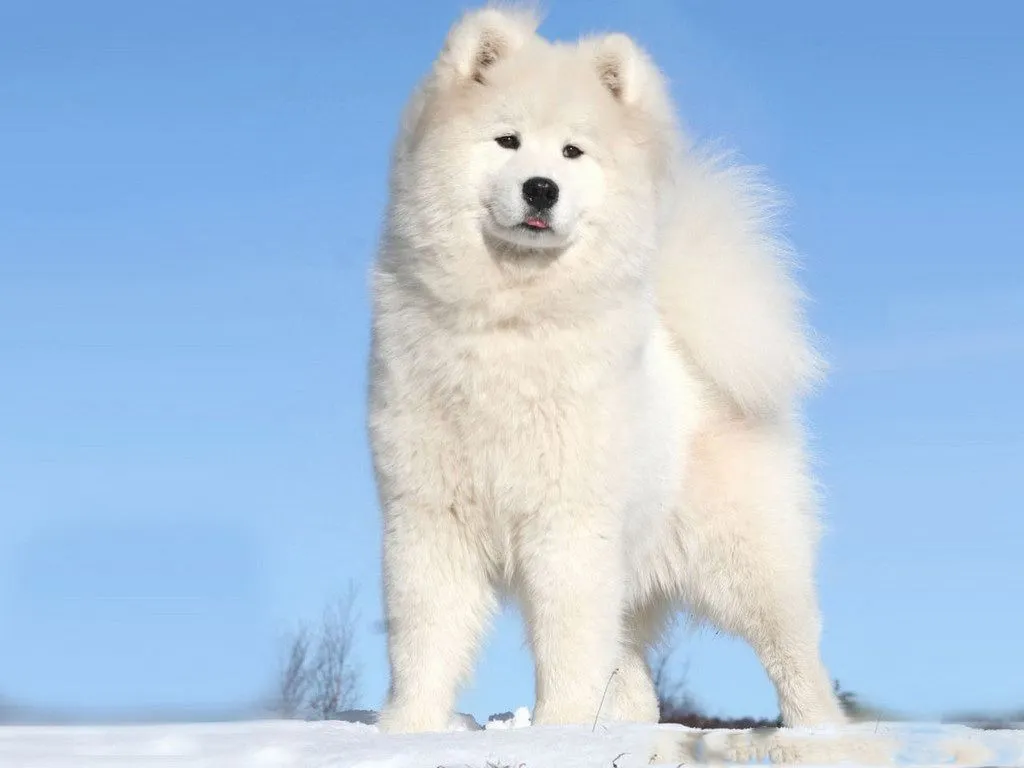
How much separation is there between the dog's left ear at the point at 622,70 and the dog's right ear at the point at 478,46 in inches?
13.7

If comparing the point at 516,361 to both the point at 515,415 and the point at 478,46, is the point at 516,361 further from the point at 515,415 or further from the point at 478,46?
the point at 478,46

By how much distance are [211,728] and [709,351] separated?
3.02m

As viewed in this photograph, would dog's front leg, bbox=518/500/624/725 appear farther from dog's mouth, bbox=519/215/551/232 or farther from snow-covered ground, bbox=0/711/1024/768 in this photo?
dog's mouth, bbox=519/215/551/232

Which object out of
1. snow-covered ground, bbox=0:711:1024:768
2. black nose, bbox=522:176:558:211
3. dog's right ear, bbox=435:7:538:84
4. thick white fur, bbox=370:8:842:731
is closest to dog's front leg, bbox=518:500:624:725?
thick white fur, bbox=370:8:842:731

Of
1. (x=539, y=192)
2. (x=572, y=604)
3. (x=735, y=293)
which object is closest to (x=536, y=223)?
(x=539, y=192)

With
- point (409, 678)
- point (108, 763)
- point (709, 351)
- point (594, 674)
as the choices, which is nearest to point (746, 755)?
point (594, 674)

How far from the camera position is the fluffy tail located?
6738 mm

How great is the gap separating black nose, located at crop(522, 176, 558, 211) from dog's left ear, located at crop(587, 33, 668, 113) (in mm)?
734

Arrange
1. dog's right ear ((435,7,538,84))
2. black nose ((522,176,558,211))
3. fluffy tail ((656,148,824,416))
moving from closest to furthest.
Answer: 1. black nose ((522,176,558,211))
2. dog's right ear ((435,7,538,84))
3. fluffy tail ((656,148,824,416))

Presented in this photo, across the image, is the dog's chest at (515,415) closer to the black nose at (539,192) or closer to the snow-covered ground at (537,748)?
the black nose at (539,192)

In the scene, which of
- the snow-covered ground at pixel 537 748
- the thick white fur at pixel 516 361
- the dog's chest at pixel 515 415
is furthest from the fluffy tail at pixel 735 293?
the snow-covered ground at pixel 537 748

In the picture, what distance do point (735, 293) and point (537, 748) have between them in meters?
3.20

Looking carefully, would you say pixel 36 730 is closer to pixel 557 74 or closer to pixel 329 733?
pixel 329 733

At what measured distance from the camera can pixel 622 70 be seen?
5785 millimetres
